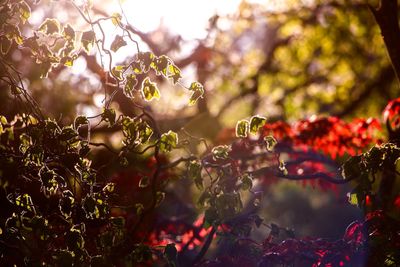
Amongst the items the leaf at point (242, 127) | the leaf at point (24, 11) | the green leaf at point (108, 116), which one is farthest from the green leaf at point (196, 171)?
the leaf at point (24, 11)

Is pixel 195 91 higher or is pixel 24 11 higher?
pixel 24 11

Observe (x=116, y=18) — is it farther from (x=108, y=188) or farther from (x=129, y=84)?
(x=108, y=188)

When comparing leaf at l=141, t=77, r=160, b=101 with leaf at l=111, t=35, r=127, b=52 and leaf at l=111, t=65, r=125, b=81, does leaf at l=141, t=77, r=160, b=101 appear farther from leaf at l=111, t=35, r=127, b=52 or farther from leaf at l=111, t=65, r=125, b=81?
leaf at l=111, t=35, r=127, b=52

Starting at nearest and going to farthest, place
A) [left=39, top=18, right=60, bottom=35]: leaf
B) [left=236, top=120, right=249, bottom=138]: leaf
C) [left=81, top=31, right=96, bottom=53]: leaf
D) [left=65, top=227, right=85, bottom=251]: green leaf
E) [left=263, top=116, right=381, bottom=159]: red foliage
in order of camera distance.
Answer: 1. [left=65, top=227, right=85, bottom=251]: green leaf
2. [left=39, top=18, right=60, bottom=35]: leaf
3. [left=81, top=31, right=96, bottom=53]: leaf
4. [left=236, top=120, right=249, bottom=138]: leaf
5. [left=263, top=116, right=381, bottom=159]: red foliage

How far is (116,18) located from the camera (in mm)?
3703

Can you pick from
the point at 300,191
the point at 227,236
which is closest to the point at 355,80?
the point at 227,236

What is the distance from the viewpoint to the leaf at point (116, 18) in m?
3.70

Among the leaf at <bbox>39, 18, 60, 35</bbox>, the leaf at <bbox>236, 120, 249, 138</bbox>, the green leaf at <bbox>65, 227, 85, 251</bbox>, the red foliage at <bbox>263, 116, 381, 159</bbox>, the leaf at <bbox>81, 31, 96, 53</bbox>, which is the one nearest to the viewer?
the green leaf at <bbox>65, 227, 85, 251</bbox>

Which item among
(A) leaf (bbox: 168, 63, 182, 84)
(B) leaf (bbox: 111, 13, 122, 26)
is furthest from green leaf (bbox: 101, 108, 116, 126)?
(B) leaf (bbox: 111, 13, 122, 26)

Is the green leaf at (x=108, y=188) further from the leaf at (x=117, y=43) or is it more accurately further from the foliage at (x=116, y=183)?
the leaf at (x=117, y=43)

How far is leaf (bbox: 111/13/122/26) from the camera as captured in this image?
12.1ft

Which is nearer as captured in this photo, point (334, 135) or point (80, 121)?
point (80, 121)

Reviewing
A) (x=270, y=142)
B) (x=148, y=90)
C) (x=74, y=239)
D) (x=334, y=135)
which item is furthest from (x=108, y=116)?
(x=334, y=135)

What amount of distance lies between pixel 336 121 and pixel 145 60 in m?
3.88
